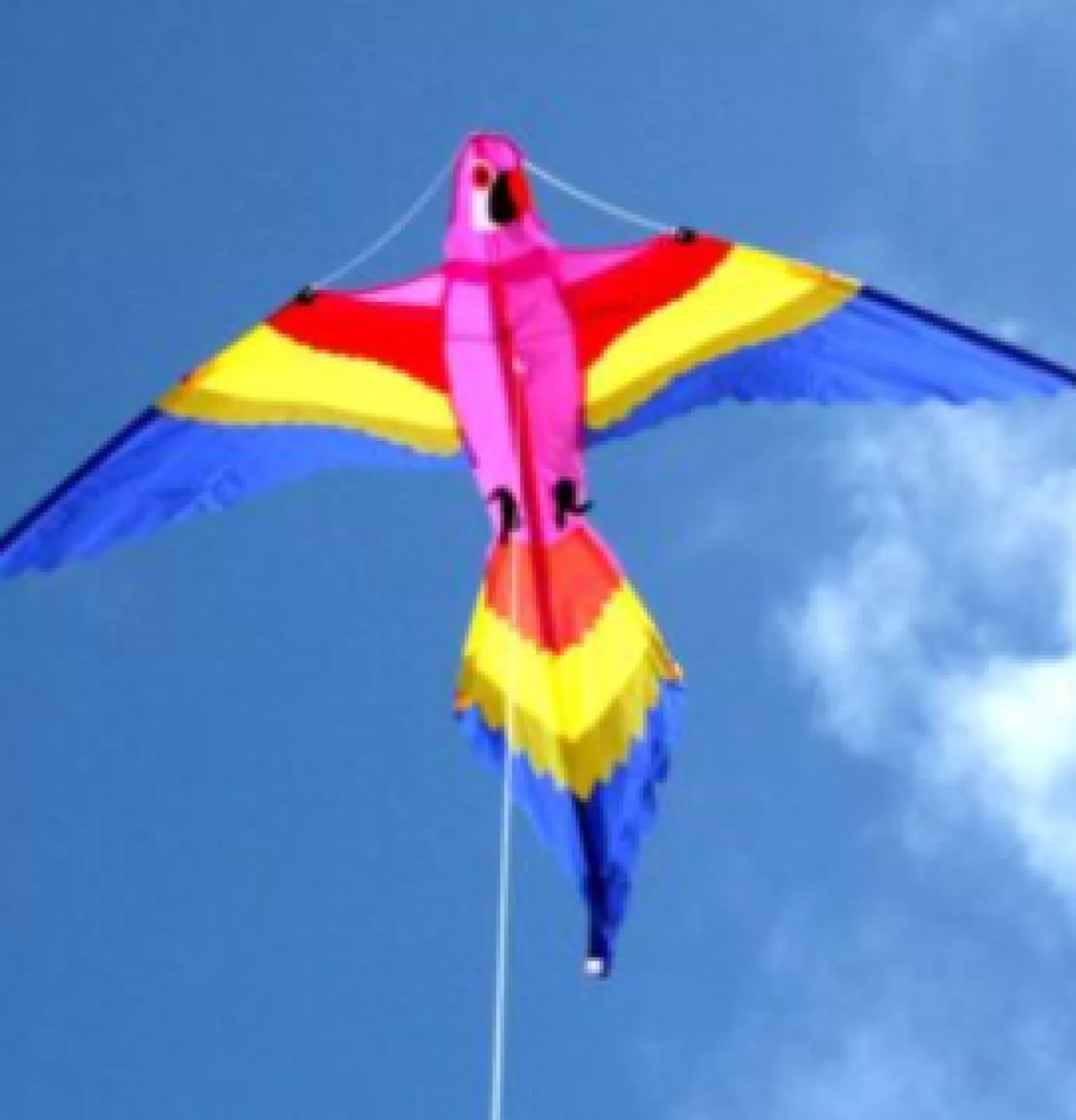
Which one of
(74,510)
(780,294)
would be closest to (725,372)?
(780,294)

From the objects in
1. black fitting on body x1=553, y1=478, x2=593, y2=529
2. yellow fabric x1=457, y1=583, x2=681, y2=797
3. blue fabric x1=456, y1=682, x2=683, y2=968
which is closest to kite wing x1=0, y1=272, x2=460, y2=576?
black fitting on body x1=553, y1=478, x2=593, y2=529

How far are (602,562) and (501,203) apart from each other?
1267 millimetres

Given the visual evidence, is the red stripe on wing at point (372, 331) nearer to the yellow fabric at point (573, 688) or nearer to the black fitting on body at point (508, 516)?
the black fitting on body at point (508, 516)

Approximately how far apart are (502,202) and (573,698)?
1698 mm

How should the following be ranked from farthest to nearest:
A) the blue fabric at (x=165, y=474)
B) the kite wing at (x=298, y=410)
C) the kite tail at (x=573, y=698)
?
the kite wing at (x=298, y=410), the blue fabric at (x=165, y=474), the kite tail at (x=573, y=698)

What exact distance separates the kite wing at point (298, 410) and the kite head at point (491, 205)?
24cm

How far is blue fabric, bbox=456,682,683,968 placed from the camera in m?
6.64

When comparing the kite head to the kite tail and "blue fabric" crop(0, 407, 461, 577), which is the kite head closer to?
"blue fabric" crop(0, 407, 461, 577)

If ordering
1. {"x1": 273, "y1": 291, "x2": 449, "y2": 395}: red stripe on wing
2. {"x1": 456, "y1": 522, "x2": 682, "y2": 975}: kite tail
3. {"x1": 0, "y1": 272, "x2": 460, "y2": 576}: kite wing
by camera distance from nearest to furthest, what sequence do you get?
{"x1": 456, "y1": 522, "x2": 682, "y2": 975}: kite tail < {"x1": 0, "y1": 272, "x2": 460, "y2": 576}: kite wing < {"x1": 273, "y1": 291, "x2": 449, "y2": 395}: red stripe on wing

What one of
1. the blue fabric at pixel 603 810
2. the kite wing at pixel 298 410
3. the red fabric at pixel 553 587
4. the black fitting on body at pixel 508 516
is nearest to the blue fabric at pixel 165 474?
the kite wing at pixel 298 410

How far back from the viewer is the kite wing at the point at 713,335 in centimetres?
693

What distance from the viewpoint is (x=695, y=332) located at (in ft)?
23.4

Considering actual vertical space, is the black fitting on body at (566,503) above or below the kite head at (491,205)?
below

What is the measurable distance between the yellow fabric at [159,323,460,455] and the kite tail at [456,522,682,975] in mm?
614
